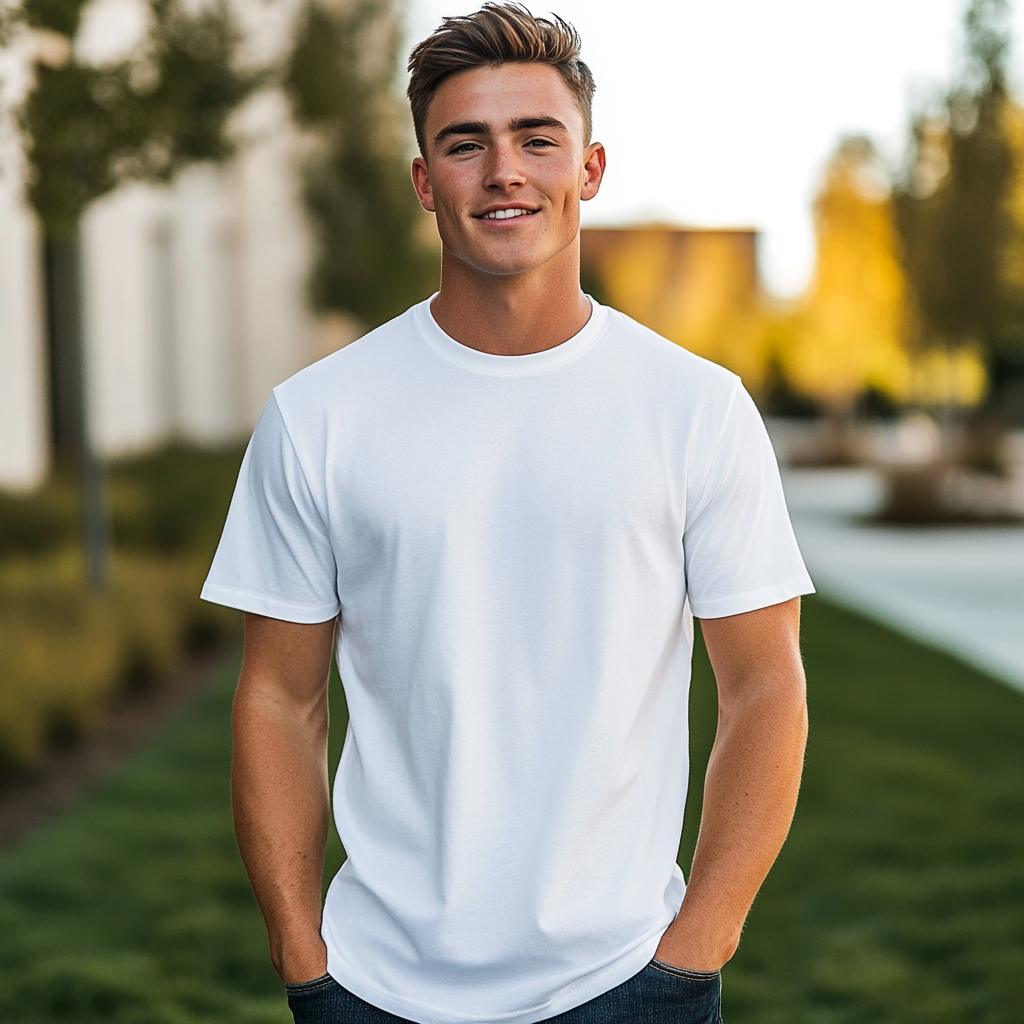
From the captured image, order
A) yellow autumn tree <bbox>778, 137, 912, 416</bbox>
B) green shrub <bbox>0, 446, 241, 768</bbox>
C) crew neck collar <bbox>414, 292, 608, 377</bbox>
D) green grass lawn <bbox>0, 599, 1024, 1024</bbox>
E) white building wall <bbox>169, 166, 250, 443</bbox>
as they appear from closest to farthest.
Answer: crew neck collar <bbox>414, 292, 608, 377</bbox>
green grass lawn <bbox>0, 599, 1024, 1024</bbox>
green shrub <bbox>0, 446, 241, 768</bbox>
white building wall <bbox>169, 166, 250, 443</bbox>
yellow autumn tree <bbox>778, 137, 912, 416</bbox>

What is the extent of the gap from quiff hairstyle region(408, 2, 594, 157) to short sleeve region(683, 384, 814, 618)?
0.54 m

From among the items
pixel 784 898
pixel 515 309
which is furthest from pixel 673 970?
pixel 784 898

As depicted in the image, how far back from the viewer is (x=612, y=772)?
1920 millimetres

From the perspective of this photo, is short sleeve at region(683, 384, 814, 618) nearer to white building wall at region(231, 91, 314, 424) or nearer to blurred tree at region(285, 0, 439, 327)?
blurred tree at region(285, 0, 439, 327)

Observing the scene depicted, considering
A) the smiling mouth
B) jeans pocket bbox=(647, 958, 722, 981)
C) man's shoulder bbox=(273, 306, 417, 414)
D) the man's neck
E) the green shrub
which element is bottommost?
the green shrub

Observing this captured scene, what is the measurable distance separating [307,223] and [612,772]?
74.9 ft

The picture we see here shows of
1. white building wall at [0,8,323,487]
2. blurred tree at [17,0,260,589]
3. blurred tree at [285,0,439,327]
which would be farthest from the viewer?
blurred tree at [285,0,439,327]

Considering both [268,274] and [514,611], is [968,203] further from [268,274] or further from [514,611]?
[514,611]

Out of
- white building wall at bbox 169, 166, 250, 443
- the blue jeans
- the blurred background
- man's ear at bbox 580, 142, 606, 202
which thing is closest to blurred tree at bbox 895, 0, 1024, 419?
the blurred background

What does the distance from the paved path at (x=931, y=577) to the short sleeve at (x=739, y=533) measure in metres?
7.77

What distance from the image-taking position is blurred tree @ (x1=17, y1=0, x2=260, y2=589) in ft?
22.9

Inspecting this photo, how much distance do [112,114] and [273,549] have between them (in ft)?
21.0

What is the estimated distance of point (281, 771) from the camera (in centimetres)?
207

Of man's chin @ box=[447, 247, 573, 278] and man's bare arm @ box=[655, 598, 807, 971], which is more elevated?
man's chin @ box=[447, 247, 573, 278]
